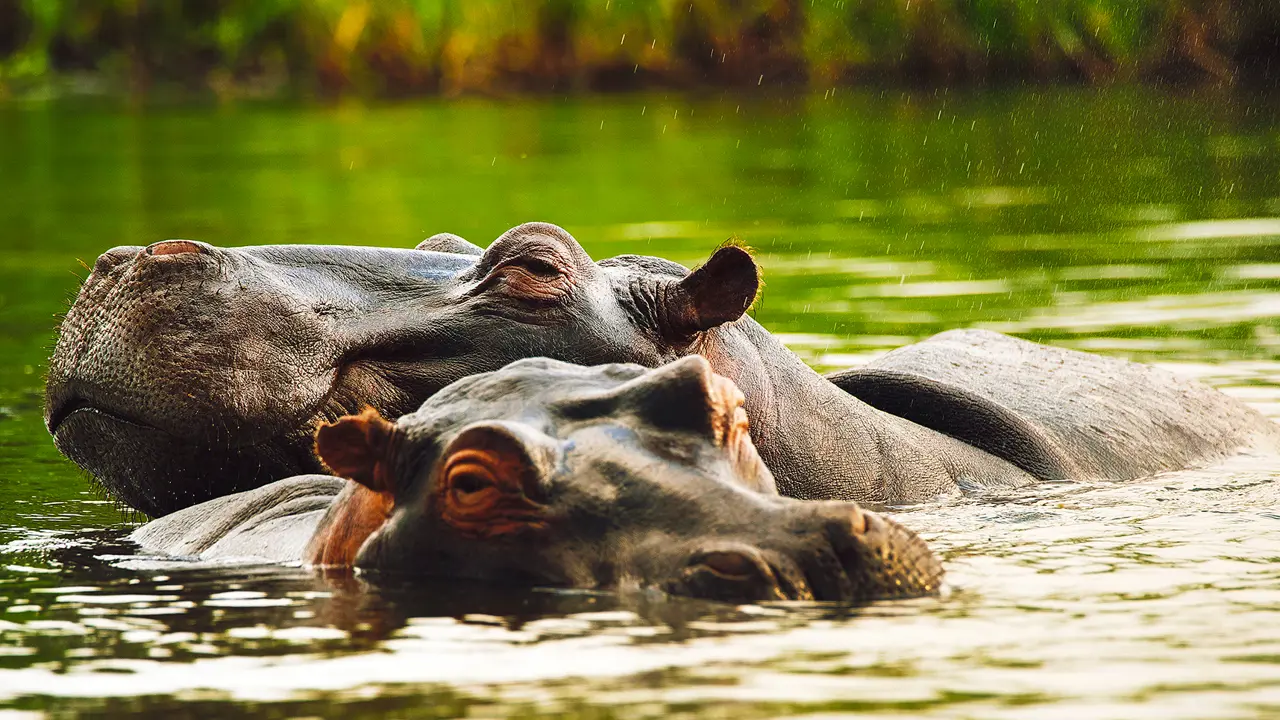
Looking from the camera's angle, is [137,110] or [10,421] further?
[137,110]

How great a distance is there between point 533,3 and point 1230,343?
115ft

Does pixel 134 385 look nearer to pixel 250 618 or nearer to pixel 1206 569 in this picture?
pixel 250 618

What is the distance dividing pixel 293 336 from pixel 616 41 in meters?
41.2

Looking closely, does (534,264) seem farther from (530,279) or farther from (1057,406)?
(1057,406)

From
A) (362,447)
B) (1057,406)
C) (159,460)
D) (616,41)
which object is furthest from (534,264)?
(616,41)

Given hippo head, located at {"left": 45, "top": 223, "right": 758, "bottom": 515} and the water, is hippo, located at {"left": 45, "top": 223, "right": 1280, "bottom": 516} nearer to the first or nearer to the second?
hippo head, located at {"left": 45, "top": 223, "right": 758, "bottom": 515}

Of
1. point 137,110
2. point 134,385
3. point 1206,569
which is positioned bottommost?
point 1206,569

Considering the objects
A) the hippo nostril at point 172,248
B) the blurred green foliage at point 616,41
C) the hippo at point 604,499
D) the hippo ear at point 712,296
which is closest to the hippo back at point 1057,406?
the hippo ear at point 712,296

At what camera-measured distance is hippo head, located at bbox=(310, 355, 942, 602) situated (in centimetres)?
519

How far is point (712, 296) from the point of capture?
24.4 feet

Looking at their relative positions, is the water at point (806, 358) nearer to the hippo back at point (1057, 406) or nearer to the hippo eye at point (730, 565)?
the hippo eye at point (730, 565)

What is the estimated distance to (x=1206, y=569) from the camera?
20.3ft

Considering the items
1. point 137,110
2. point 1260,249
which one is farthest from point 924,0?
point 1260,249

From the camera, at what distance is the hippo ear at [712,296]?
735 centimetres
